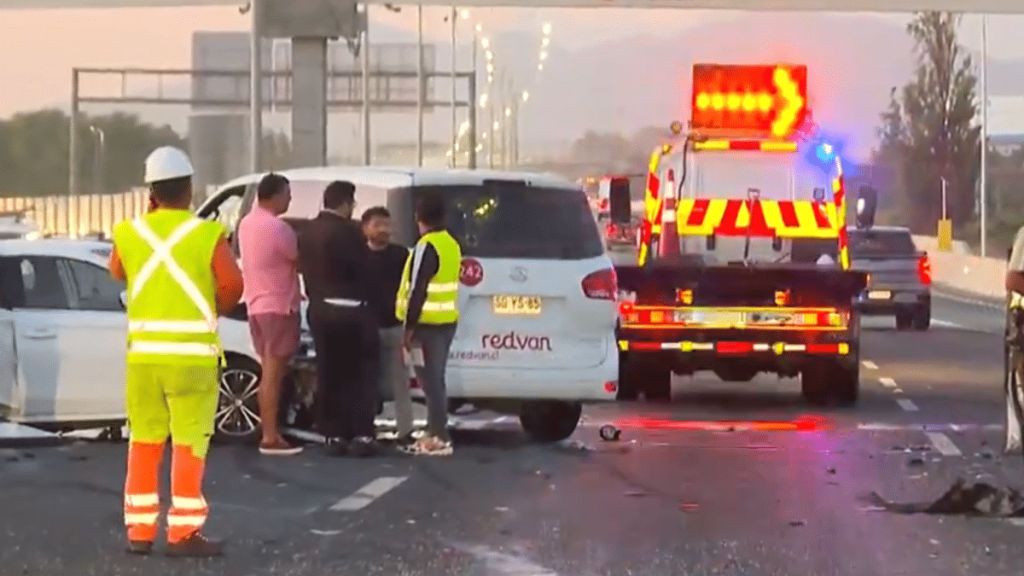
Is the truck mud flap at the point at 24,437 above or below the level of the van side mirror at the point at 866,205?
below

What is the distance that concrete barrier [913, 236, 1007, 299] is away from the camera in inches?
2261

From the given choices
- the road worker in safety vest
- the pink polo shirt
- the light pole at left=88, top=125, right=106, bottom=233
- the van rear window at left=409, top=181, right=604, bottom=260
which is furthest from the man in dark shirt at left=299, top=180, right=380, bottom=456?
the light pole at left=88, top=125, right=106, bottom=233

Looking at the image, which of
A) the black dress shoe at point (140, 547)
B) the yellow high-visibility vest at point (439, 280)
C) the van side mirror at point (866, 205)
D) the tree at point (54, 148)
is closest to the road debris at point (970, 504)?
the yellow high-visibility vest at point (439, 280)

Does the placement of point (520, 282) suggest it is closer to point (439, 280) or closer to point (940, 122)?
point (439, 280)

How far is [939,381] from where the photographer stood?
992 inches

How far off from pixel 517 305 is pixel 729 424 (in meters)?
3.51

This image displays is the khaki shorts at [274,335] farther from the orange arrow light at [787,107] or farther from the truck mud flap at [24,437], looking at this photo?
the orange arrow light at [787,107]

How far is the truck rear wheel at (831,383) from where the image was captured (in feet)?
70.2

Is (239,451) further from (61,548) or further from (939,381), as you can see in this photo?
(939,381)

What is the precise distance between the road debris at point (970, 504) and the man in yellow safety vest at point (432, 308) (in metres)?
3.57

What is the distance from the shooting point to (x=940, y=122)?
298 feet

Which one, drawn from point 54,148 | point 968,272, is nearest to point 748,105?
point 968,272

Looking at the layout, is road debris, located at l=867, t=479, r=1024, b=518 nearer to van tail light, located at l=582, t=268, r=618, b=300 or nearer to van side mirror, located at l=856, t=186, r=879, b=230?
van tail light, located at l=582, t=268, r=618, b=300

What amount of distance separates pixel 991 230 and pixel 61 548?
81171mm
